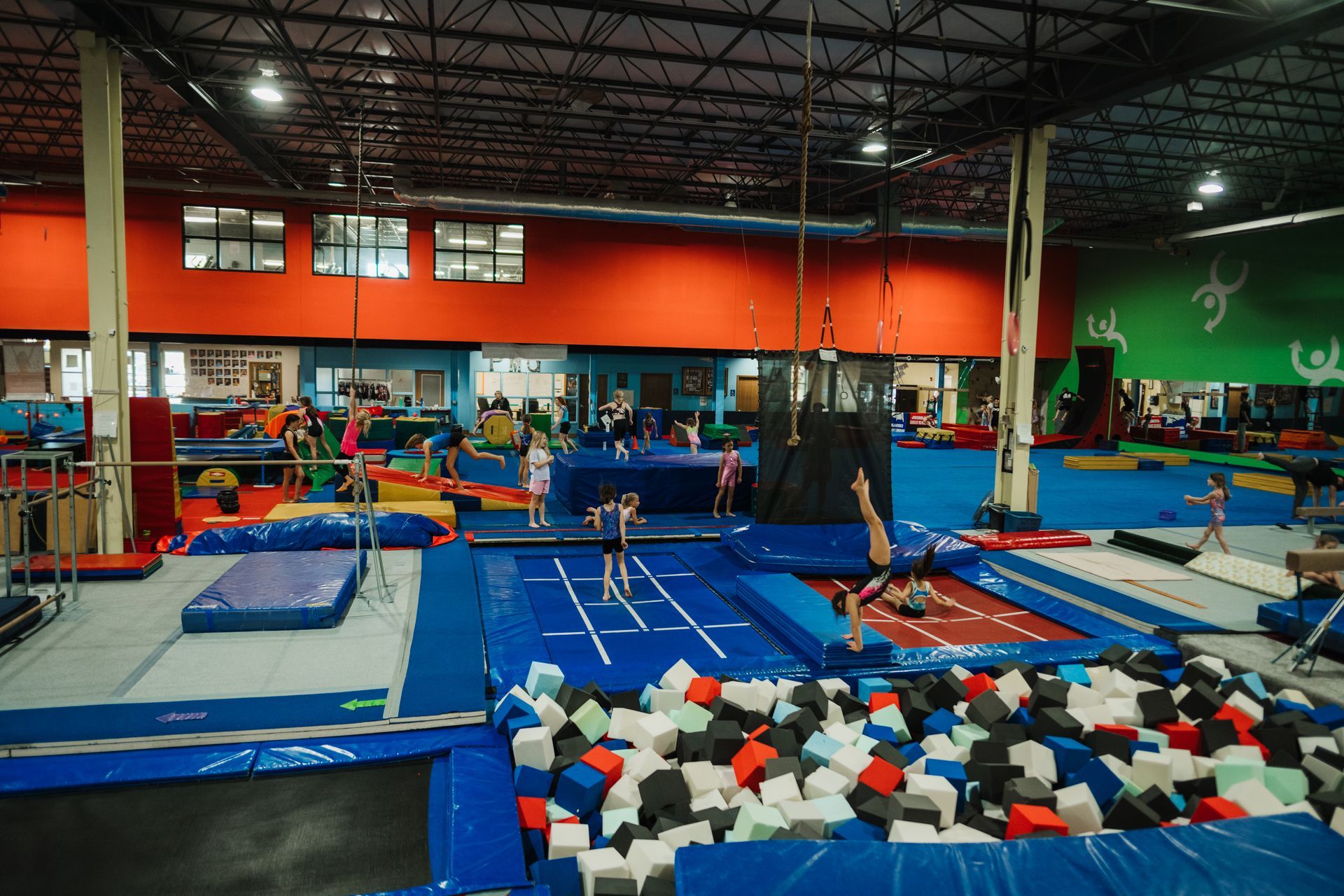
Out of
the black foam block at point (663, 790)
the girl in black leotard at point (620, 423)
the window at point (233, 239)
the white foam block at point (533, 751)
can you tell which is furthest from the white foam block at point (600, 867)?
the window at point (233, 239)

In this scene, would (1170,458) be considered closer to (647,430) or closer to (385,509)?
(647,430)

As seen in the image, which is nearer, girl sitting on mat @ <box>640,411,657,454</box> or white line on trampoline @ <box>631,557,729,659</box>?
white line on trampoline @ <box>631,557,729,659</box>

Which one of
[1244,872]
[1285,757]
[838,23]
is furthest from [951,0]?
[1244,872]

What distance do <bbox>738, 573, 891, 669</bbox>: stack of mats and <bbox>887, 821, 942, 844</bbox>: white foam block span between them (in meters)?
2.35

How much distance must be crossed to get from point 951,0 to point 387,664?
396 inches

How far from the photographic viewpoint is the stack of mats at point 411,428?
20.1m

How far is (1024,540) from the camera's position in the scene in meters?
11.4

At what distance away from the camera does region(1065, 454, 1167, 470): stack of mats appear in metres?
21.0

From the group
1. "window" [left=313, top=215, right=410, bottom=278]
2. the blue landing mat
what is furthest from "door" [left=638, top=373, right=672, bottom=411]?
the blue landing mat

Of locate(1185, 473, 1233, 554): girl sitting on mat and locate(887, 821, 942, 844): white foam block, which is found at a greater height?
locate(1185, 473, 1233, 554): girl sitting on mat

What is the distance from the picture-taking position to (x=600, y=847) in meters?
4.19

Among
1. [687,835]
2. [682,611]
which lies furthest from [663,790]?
[682,611]

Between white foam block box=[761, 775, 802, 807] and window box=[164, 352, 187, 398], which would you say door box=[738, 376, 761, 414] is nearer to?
window box=[164, 352, 187, 398]

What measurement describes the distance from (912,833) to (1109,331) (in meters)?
24.3
